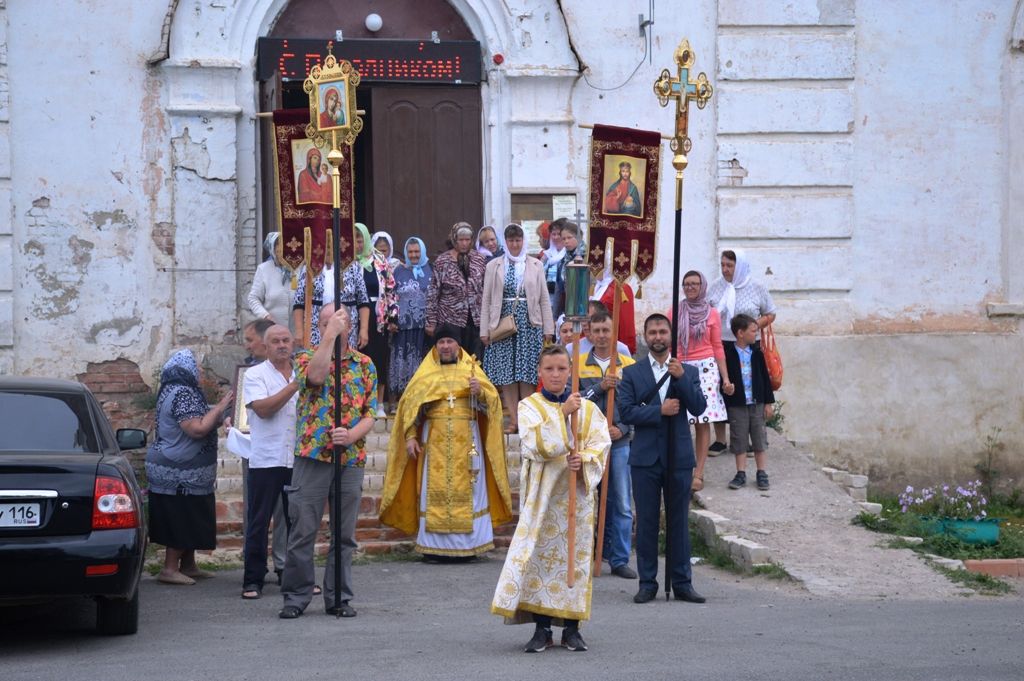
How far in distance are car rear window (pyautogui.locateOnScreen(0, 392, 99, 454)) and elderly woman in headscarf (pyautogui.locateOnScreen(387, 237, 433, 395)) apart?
15.9ft

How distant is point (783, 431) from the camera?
1446cm

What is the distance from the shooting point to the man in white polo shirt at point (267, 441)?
9148mm

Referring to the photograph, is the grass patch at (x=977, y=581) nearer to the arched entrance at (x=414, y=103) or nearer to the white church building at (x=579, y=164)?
the white church building at (x=579, y=164)

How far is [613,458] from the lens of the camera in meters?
10.7

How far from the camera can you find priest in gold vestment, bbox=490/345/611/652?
7.57 metres

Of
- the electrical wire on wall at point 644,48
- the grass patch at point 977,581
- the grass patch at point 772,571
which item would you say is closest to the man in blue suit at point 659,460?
the grass patch at point 772,571

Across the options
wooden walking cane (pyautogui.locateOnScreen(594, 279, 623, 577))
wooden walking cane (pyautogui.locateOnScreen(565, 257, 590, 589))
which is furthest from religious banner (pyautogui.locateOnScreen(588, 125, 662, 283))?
wooden walking cane (pyautogui.locateOnScreen(565, 257, 590, 589))

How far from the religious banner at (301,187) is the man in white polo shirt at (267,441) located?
0.55 metres

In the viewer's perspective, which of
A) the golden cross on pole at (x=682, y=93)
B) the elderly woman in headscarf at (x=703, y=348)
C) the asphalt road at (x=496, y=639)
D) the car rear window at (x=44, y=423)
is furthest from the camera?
the elderly woman in headscarf at (x=703, y=348)

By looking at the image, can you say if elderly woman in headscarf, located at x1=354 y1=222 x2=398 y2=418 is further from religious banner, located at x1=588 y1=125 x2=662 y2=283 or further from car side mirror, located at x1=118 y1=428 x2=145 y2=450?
car side mirror, located at x1=118 y1=428 x2=145 y2=450

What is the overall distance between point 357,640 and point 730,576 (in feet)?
11.8

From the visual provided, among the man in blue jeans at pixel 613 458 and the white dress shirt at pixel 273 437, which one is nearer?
the white dress shirt at pixel 273 437

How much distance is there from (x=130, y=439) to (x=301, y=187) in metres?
1.92

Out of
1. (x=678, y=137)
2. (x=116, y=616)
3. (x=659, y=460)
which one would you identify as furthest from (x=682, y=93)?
(x=116, y=616)
